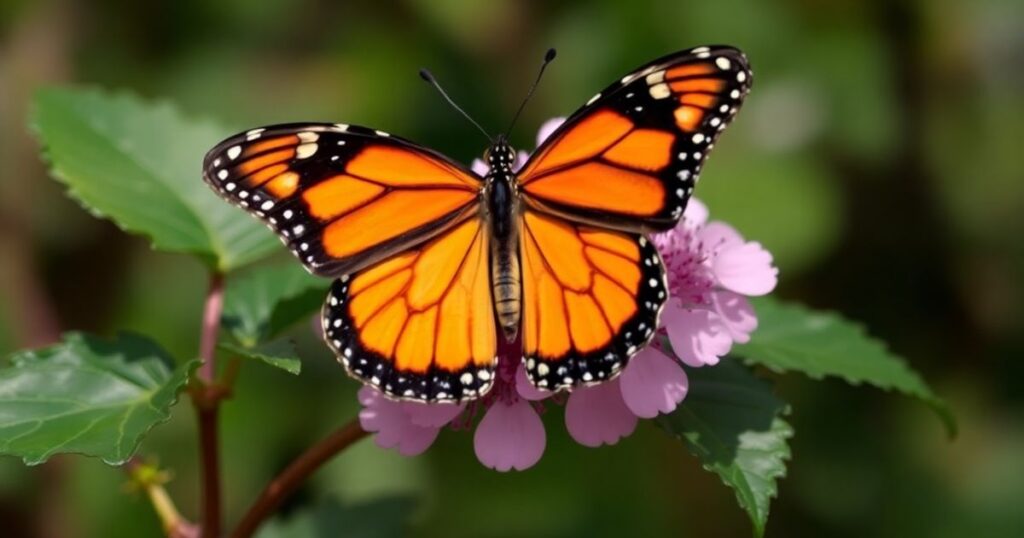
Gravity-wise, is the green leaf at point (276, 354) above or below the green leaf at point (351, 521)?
Result: above

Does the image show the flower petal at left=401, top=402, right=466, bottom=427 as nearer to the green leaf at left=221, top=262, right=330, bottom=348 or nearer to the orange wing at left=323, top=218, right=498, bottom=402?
the orange wing at left=323, top=218, right=498, bottom=402

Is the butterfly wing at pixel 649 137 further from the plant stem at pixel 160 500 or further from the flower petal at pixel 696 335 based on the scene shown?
the plant stem at pixel 160 500

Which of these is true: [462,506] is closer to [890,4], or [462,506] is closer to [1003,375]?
[1003,375]

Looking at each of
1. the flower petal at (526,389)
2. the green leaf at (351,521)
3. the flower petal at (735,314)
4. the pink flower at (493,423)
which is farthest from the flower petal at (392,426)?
the green leaf at (351,521)

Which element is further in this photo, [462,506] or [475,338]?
[462,506]

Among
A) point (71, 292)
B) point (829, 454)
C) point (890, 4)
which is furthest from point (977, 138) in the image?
point (71, 292)

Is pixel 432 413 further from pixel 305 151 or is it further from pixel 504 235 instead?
pixel 305 151

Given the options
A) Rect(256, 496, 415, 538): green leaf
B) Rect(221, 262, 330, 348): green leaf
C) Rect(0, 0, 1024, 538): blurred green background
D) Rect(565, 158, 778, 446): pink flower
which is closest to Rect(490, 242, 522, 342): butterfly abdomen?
Rect(565, 158, 778, 446): pink flower
